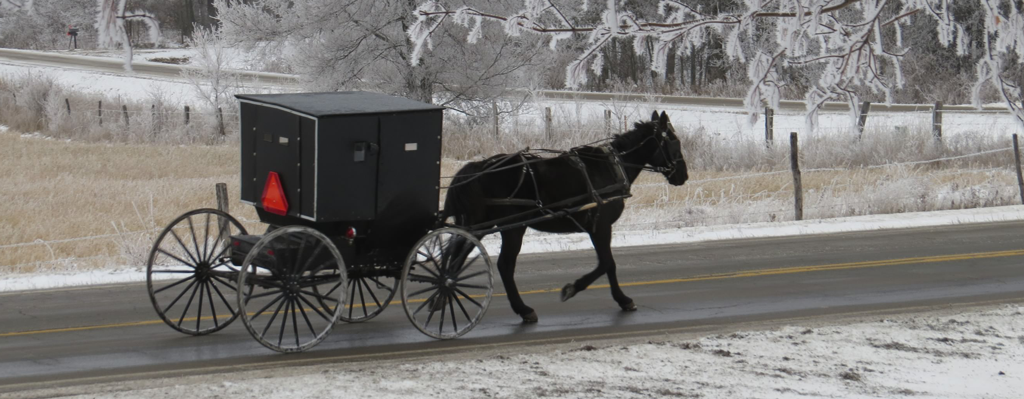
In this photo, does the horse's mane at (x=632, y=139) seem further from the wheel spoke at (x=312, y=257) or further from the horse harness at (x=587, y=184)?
the wheel spoke at (x=312, y=257)

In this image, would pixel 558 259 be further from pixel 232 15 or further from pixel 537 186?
pixel 232 15

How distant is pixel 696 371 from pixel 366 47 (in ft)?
61.6

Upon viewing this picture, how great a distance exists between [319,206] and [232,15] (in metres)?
18.5

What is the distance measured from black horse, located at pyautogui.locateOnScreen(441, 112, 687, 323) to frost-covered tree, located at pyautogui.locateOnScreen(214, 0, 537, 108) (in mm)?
15286

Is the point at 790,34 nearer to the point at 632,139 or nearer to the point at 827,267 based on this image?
the point at 632,139

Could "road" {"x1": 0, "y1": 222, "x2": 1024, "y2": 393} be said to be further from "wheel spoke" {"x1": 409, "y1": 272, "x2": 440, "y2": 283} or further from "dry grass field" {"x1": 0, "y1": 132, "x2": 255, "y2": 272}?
"dry grass field" {"x1": 0, "y1": 132, "x2": 255, "y2": 272}

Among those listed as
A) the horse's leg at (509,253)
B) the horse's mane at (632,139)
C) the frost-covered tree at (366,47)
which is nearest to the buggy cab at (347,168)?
the horse's leg at (509,253)

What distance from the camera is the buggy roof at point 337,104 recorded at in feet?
24.2

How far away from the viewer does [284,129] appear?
756 centimetres

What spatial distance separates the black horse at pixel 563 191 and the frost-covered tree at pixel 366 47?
50.2ft

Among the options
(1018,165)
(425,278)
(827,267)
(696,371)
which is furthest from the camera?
(1018,165)

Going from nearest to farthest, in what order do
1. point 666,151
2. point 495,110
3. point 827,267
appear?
point 666,151 < point 827,267 < point 495,110

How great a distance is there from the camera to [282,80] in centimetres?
4294

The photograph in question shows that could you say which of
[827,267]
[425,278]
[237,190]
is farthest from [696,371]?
[237,190]
